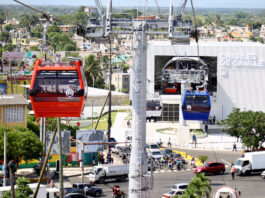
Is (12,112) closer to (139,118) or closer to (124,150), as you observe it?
(124,150)

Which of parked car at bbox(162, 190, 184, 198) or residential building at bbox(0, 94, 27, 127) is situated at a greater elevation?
residential building at bbox(0, 94, 27, 127)

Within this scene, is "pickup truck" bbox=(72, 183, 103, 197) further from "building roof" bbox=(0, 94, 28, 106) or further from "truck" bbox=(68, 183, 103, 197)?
"building roof" bbox=(0, 94, 28, 106)

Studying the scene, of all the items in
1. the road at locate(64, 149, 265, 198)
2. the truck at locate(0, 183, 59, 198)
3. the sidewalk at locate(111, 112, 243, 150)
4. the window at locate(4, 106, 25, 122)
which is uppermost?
the window at locate(4, 106, 25, 122)

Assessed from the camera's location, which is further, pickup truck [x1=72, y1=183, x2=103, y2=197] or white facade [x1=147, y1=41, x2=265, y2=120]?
white facade [x1=147, y1=41, x2=265, y2=120]

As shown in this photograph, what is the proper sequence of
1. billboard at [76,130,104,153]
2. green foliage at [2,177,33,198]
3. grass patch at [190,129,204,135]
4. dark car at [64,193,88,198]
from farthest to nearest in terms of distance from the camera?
grass patch at [190,129,204,135] → billboard at [76,130,104,153] → dark car at [64,193,88,198] → green foliage at [2,177,33,198]

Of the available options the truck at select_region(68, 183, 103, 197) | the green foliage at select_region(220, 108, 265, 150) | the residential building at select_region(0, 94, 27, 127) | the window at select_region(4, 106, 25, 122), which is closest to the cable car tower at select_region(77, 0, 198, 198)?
the truck at select_region(68, 183, 103, 197)

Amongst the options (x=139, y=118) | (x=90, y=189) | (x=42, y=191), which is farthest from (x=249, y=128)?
(x=139, y=118)

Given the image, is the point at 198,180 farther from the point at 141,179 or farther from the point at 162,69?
the point at 162,69
